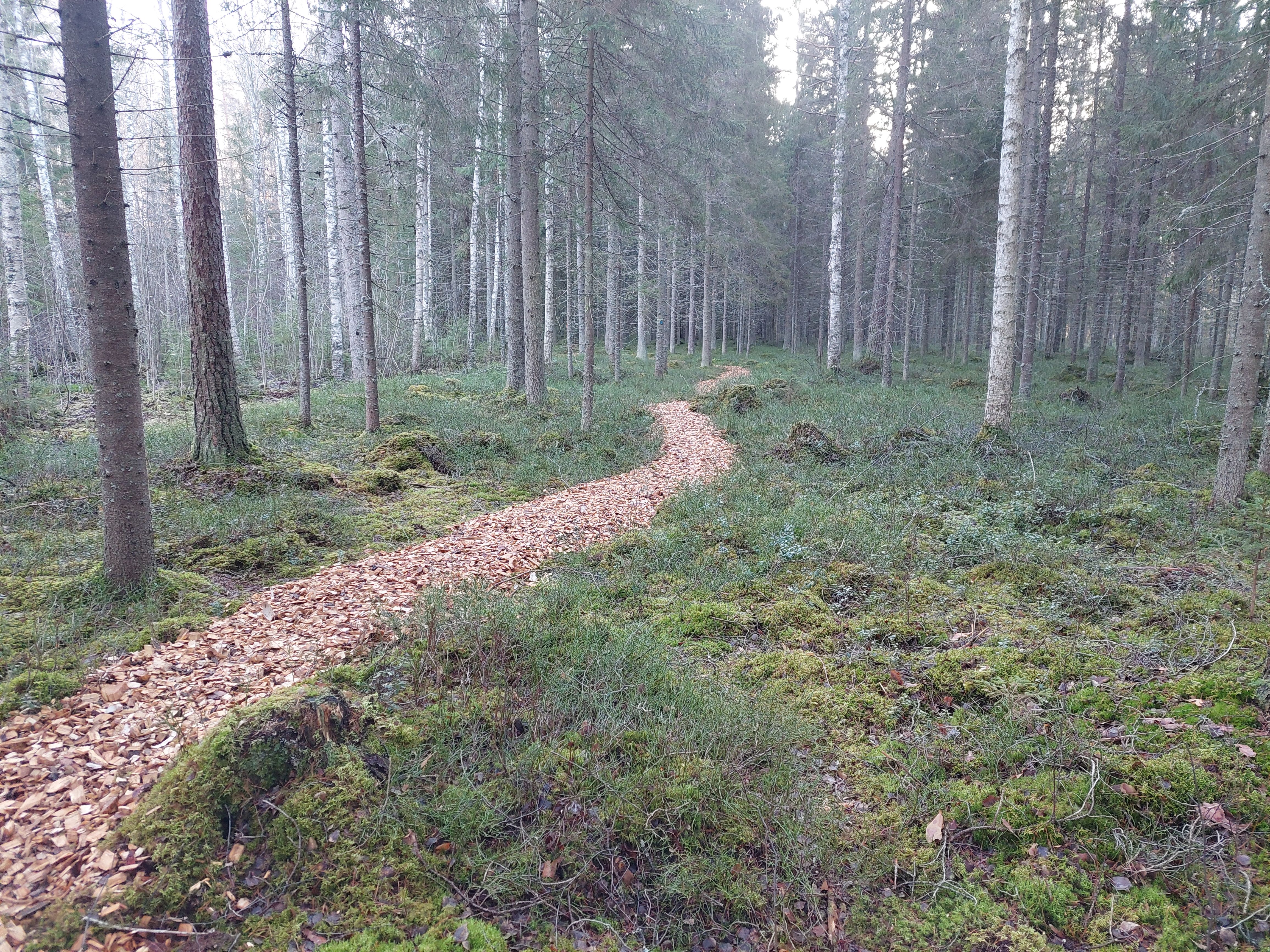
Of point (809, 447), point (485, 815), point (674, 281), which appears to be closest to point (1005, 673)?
point (485, 815)

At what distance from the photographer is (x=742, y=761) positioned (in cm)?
345

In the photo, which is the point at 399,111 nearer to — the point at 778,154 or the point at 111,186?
the point at 111,186

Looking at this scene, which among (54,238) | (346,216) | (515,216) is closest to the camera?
(515,216)

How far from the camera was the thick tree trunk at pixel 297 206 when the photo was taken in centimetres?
1009

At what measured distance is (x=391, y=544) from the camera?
6691 millimetres

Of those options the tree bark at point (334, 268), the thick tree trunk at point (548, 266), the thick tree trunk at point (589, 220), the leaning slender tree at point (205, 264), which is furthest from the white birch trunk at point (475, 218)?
the leaning slender tree at point (205, 264)

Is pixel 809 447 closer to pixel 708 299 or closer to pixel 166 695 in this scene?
pixel 166 695

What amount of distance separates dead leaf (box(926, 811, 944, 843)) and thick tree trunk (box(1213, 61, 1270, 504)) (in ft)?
21.9

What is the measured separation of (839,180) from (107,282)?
75.9ft

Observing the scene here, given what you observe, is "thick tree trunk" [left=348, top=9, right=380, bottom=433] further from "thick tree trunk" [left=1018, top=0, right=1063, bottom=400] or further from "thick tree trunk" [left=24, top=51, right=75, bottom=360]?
"thick tree trunk" [left=1018, top=0, right=1063, bottom=400]

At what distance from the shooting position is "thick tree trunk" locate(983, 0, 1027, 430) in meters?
10.2

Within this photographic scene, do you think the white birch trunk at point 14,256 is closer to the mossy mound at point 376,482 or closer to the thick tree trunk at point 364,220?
the thick tree trunk at point 364,220

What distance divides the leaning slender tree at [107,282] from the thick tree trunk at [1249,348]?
10503mm

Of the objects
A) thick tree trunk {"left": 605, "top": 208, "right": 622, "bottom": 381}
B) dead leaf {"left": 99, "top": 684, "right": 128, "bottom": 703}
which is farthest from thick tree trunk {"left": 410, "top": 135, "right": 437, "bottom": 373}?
dead leaf {"left": 99, "top": 684, "right": 128, "bottom": 703}
